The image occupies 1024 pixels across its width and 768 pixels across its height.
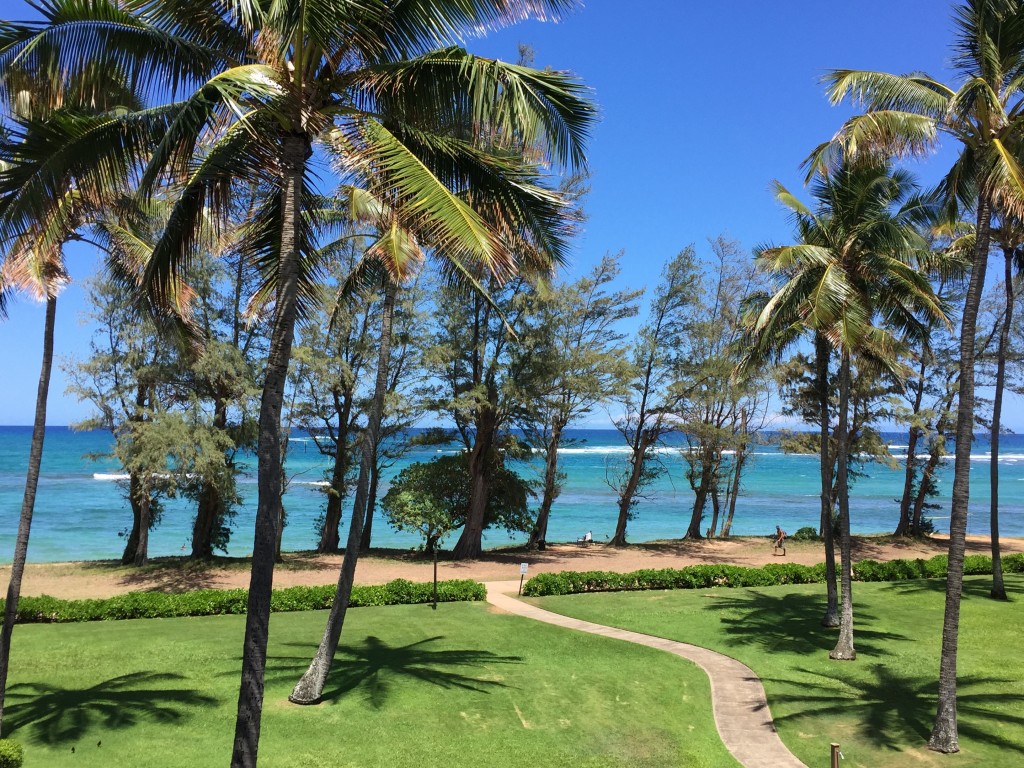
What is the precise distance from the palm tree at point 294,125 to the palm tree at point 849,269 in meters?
8.33

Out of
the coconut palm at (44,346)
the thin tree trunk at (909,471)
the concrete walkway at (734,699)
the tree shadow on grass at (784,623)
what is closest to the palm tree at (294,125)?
the coconut palm at (44,346)

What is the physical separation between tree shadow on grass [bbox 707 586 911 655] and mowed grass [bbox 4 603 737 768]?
9.93 feet

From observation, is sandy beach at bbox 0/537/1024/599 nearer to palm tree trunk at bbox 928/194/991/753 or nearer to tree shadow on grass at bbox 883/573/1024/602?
tree shadow on grass at bbox 883/573/1024/602

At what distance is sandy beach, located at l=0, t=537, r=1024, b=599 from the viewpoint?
22.3 meters

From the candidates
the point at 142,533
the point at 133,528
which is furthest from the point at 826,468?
the point at 133,528

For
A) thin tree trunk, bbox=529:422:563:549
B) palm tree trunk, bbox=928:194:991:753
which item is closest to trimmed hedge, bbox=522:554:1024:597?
thin tree trunk, bbox=529:422:563:549

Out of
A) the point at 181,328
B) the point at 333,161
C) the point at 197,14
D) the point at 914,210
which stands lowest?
the point at 181,328

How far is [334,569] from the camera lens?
25.6 metres

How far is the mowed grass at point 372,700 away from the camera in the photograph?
31.7 feet

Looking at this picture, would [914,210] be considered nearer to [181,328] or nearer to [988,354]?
[181,328]

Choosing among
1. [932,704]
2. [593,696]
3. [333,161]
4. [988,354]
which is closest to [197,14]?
[333,161]

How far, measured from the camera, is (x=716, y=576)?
75.7ft

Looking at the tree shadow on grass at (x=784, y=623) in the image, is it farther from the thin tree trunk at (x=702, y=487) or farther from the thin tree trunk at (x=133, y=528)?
the thin tree trunk at (x=133, y=528)

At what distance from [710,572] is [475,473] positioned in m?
10.3
